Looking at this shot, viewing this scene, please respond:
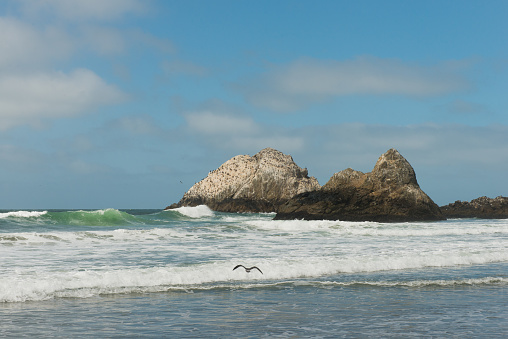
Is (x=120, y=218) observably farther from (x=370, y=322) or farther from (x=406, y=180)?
(x=370, y=322)

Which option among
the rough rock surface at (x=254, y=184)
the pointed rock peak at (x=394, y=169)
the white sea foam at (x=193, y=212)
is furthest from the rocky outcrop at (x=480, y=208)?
the white sea foam at (x=193, y=212)

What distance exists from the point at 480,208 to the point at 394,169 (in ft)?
82.8

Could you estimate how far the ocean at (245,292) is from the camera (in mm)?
9430

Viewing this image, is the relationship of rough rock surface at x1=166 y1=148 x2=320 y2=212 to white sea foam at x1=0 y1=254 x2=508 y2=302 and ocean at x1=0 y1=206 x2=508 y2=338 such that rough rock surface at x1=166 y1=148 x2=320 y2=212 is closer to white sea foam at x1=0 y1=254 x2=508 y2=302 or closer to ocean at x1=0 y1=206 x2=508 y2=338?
ocean at x1=0 y1=206 x2=508 y2=338

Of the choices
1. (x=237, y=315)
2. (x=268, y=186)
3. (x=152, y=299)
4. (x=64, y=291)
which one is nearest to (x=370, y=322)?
(x=237, y=315)

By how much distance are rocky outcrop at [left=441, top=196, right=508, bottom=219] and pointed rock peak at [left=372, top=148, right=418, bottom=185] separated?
2029cm

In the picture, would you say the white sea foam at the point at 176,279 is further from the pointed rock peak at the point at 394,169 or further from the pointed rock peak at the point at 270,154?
the pointed rock peak at the point at 270,154

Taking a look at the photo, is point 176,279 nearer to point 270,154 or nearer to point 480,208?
point 480,208

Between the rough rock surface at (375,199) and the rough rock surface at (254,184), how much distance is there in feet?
164

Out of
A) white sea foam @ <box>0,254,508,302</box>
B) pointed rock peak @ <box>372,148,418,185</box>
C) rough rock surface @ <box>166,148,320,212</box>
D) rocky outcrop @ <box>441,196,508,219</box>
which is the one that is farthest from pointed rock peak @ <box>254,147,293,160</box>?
white sea foam @ <box>0,254,508,302</box>

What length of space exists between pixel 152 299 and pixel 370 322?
17.2 ft

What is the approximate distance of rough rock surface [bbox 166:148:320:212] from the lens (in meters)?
113

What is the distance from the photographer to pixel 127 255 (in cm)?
2073

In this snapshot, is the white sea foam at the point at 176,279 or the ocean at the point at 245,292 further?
the white sea foam at the point at 176,279
